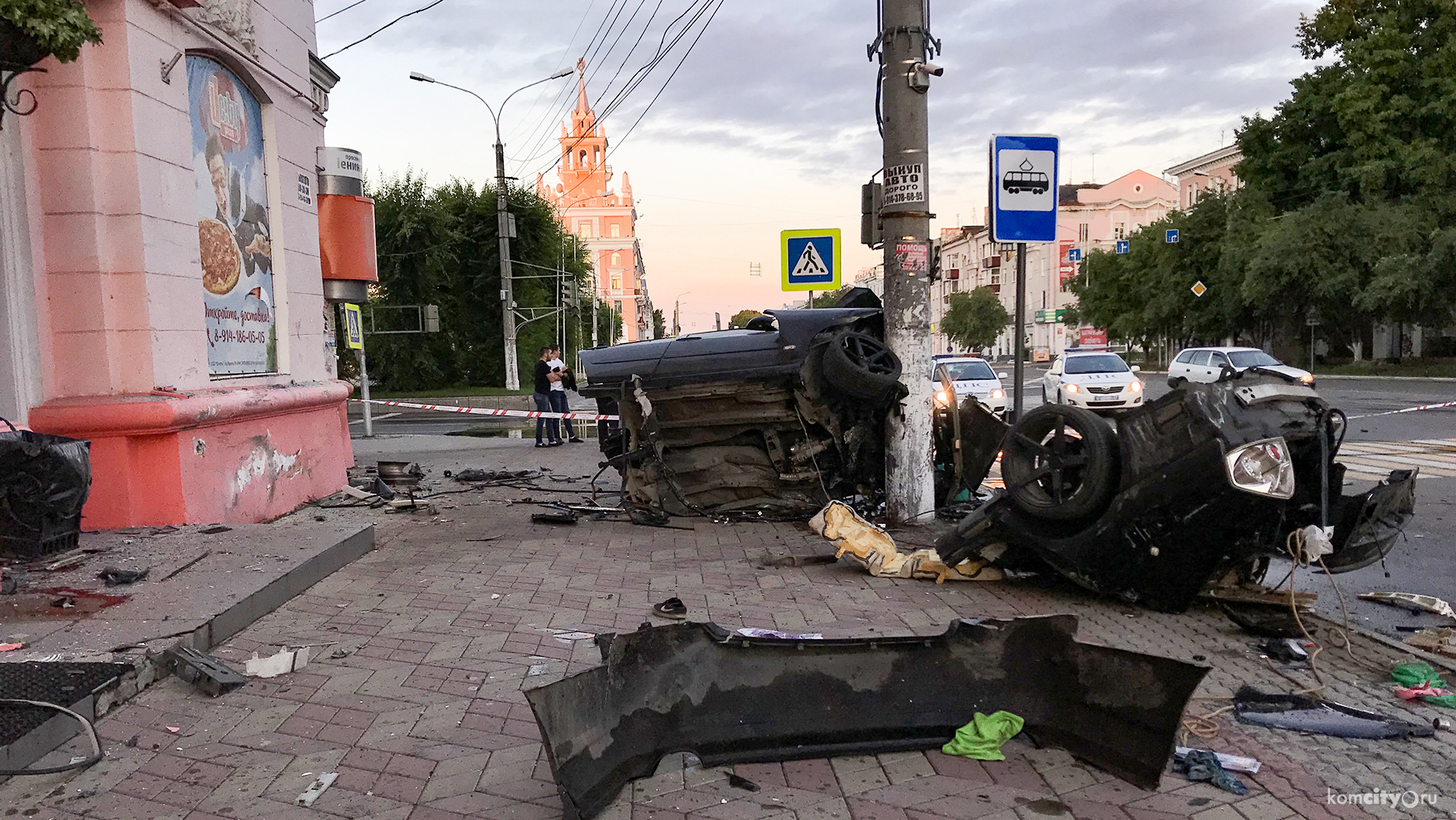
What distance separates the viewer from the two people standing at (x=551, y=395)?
16734mm

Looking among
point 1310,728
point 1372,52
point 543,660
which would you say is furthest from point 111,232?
point 1372,52

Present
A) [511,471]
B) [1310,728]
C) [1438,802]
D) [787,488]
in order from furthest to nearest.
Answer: [511,471] < [787,488] < [1310,728] < [1438,802]

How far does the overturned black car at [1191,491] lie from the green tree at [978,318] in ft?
306

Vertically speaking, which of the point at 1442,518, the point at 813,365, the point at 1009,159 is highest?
the point at 1009,159

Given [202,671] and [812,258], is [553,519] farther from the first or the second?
[812,258]

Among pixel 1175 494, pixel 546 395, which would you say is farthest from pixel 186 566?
pixel 546 395

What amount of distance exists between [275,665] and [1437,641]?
215 inches

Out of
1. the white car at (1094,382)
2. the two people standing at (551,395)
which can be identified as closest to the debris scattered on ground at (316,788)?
the two people standing at (551,395)

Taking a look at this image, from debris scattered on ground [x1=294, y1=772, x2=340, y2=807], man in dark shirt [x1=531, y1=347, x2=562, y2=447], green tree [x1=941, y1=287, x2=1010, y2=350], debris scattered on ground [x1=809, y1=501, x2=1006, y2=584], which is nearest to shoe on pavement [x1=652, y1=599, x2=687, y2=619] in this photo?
debris scattered on ground [x1=809, y1=501, x2=1006, y2=584]

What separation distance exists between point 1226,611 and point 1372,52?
4195 centimetres

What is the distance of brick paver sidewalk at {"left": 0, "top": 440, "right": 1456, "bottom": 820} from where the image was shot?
118 inches

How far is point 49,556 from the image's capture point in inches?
207

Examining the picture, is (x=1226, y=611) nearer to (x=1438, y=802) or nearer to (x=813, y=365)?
(x=1438, y=802)

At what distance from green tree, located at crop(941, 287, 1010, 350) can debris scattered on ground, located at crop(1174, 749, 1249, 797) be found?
95147 mm
